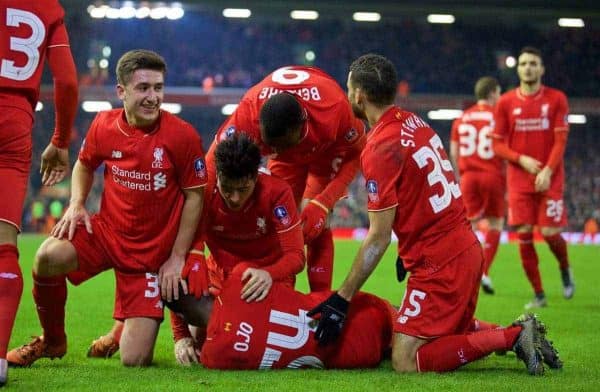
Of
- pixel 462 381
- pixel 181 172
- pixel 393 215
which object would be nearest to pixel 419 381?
pixel 462 381

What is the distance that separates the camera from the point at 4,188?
4.32m

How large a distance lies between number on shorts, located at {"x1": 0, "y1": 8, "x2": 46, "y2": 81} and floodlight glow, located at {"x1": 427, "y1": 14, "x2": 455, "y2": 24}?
1064 inches

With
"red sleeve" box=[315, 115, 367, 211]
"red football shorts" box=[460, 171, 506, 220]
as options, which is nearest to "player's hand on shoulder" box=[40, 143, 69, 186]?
"red sleeve" box=[315, 115, 367, 211]

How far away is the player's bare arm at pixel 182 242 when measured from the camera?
5.18 m

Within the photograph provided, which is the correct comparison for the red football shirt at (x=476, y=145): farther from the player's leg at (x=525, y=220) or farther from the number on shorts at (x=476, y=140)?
the player's leg at (x=525, y=220)

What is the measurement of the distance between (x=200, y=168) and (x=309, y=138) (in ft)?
3.09

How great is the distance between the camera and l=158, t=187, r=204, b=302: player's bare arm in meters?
5.18

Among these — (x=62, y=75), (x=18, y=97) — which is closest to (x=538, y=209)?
(x=62, y=75)

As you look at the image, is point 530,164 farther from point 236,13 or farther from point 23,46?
point 236,13

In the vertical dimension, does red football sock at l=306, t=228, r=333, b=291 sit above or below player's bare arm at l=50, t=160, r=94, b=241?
below

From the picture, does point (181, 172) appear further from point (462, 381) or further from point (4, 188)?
point (462, 381)

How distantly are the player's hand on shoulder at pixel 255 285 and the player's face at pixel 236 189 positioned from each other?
1.37 ft

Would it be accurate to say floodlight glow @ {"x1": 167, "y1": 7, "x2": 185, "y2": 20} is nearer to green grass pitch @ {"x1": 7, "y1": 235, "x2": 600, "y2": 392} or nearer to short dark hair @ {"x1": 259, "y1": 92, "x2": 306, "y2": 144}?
green grass pitch @ {"x1": 7, "y1": 235, "x2": 600, "y2": 392}

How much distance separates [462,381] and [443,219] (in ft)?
3.00
